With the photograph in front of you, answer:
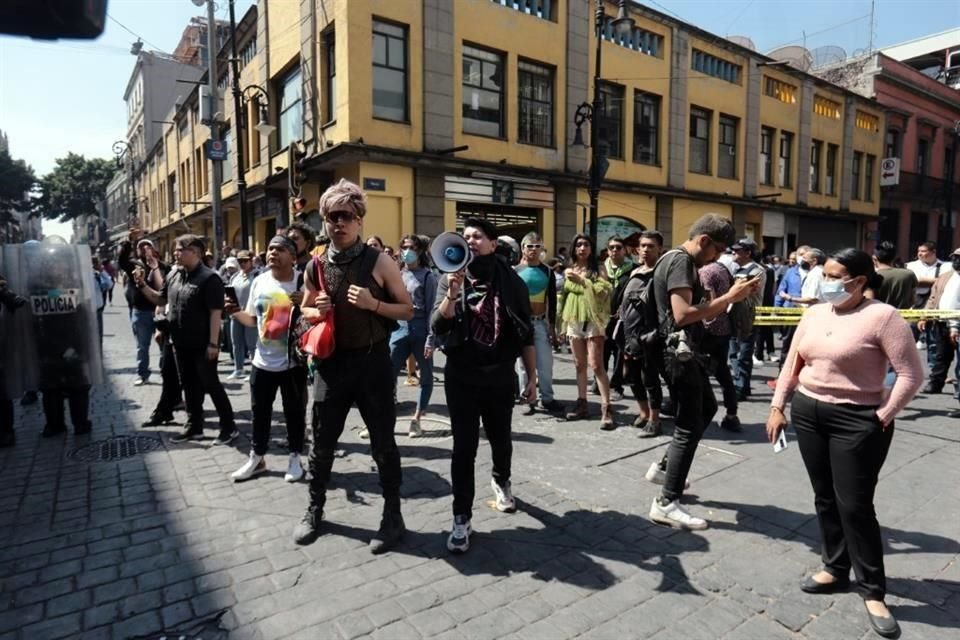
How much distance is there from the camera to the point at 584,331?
6207mm

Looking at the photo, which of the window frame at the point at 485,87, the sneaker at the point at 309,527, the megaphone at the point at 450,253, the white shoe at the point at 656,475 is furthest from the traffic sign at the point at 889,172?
the sneaker at the point at 309,527

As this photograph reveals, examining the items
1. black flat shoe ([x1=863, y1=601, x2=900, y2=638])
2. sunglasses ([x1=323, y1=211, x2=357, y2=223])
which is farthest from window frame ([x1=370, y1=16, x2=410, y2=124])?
black flat shoe ([x1=863, y1=601, x2=900, y2=638])

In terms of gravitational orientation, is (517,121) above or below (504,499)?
above

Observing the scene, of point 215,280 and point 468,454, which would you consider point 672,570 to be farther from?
point 215,280

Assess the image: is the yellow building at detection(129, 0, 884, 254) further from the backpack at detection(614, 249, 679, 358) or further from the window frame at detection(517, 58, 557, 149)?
the backpack at detection(614, 249, 679, 358)

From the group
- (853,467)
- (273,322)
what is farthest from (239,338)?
(853,467)

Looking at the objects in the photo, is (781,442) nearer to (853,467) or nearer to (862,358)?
(853,467)

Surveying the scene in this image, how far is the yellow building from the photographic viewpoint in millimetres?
14453

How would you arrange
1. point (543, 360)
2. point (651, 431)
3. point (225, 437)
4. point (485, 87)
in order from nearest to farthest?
point (225, 437) → point (651, 431) → point (543, 360) → point (485, 87)

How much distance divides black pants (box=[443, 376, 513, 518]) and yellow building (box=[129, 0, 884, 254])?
11.1 m

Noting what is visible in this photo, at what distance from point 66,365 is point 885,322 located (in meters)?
6.70

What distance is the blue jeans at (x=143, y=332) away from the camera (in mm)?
7941

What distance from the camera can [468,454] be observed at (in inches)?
137

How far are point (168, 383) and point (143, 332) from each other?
2.34m
